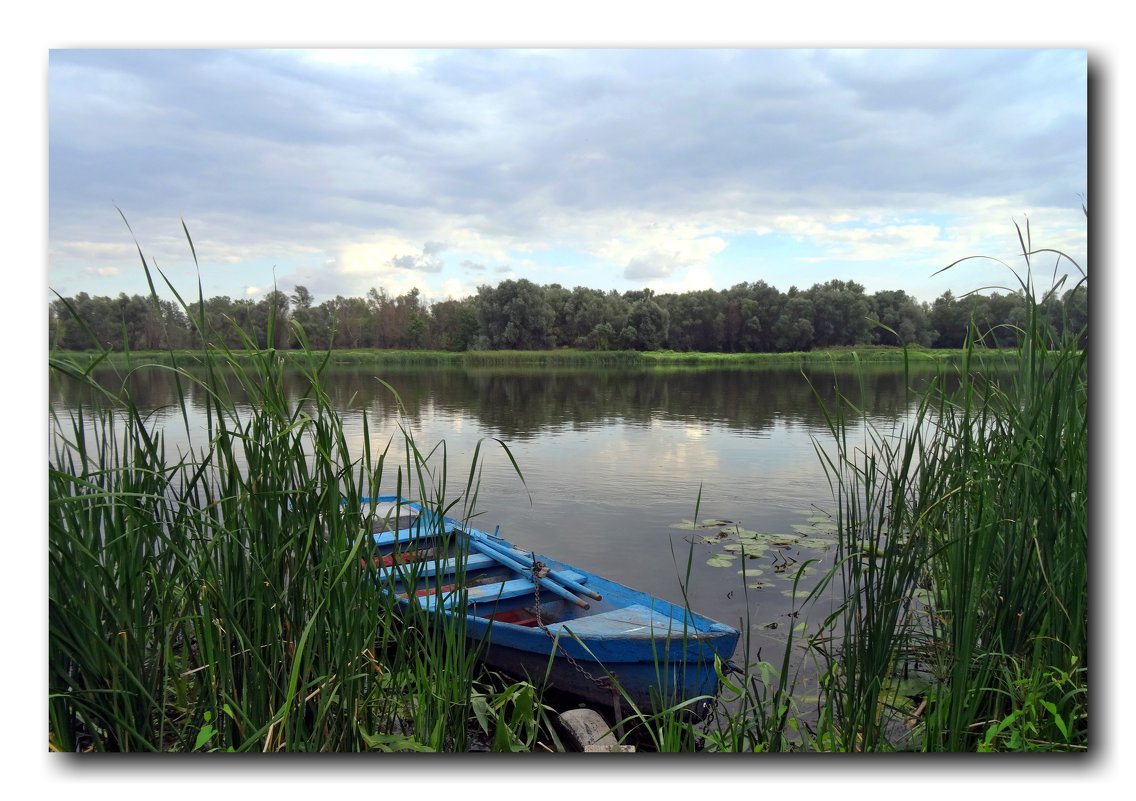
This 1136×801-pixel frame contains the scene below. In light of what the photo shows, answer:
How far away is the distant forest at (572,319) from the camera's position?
2004mm

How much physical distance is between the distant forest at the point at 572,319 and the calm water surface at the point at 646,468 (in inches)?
8.3

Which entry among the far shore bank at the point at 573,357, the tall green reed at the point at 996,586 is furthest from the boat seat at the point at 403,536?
the tall green reed at the point at 996,586

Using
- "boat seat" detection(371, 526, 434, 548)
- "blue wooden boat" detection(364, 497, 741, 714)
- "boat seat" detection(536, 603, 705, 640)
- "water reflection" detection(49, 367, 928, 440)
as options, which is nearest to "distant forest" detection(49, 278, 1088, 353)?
"boat seat" detection(371, 526, 434, 548)

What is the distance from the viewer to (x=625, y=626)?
3137mm

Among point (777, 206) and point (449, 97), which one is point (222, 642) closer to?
point (449, 97)

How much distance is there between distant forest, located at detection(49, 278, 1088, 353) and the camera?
200 centimetres

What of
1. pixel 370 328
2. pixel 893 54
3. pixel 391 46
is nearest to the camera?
pixel 391 46

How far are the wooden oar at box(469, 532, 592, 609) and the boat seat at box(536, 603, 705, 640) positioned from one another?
42 cm

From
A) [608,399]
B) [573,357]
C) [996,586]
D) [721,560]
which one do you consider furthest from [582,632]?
[608,399]

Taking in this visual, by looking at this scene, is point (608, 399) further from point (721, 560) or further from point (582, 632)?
point (582, 632)

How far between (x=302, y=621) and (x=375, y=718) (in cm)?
42

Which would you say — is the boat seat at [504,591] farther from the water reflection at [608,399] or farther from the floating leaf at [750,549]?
the water reflection at [608,399]
